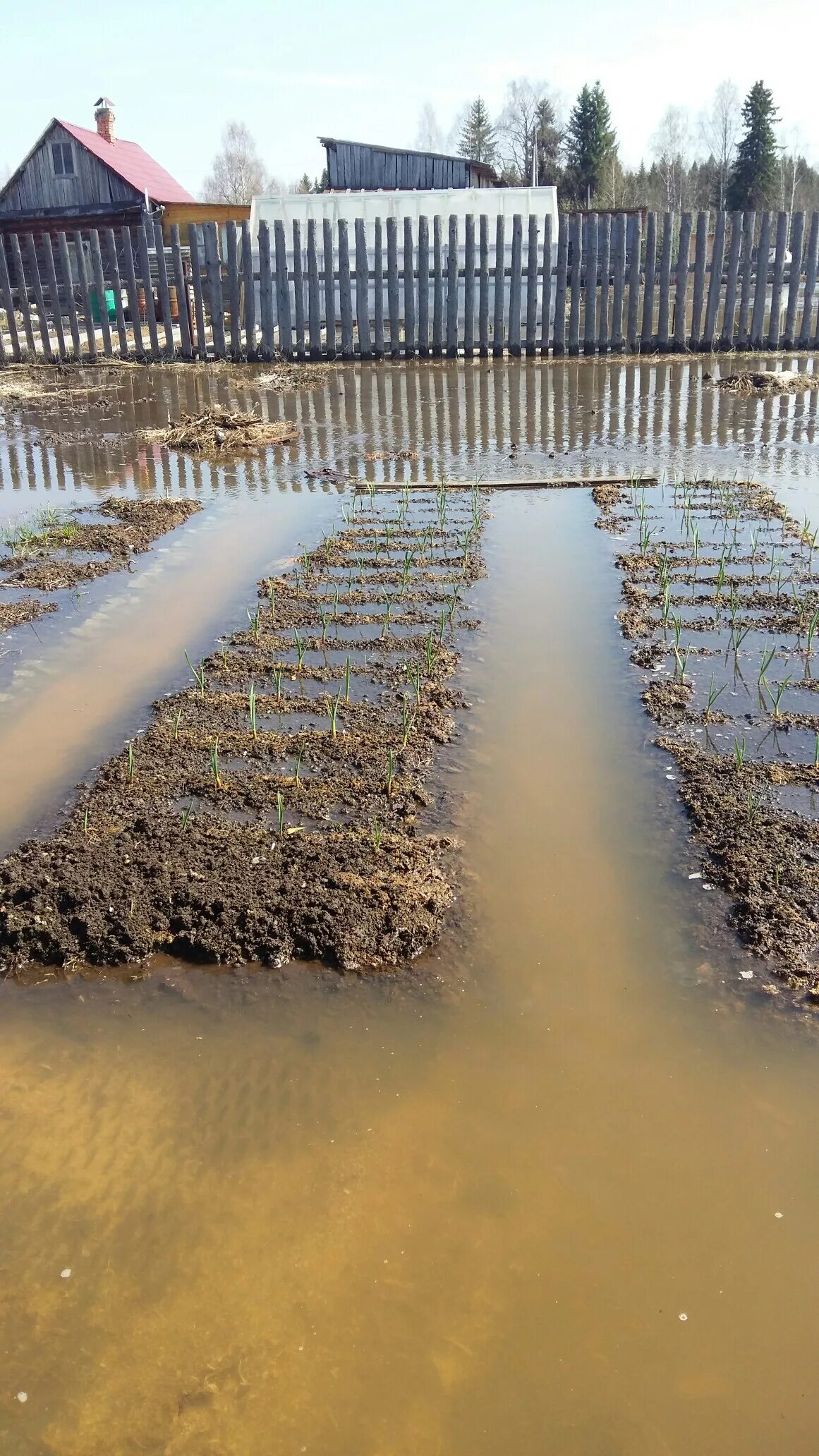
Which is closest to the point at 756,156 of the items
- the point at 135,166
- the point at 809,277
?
the point at 135,166

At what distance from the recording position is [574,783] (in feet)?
13.4

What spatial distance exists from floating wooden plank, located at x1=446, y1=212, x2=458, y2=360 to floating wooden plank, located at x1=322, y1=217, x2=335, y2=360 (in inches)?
71.2

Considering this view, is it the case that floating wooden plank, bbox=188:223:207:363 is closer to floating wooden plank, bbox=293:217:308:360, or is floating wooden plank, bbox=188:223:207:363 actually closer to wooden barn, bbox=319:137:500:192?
floating wooden plank, bbox=293:217:308:360

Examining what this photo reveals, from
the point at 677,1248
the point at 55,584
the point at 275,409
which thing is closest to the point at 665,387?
the point at 275,409

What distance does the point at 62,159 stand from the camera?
2836 centimetres

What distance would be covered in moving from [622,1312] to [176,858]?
2081mm

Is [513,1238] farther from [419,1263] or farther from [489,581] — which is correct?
[489,581]

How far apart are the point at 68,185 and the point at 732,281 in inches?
867

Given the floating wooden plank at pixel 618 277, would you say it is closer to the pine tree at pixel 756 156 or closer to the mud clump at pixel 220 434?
the mud clump at pixel 220 434

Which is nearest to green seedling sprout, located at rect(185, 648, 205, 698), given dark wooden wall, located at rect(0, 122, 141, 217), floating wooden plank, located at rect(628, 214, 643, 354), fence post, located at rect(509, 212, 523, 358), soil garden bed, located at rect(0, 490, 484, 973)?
soil garden bed, located at rect(0, 490, 484, 973)

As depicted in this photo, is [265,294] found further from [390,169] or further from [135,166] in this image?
[390,169]

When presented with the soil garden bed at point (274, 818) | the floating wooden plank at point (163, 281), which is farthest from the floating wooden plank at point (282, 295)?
the soil garden bed at point (274, 818)

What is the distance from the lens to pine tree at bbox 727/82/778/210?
156ft

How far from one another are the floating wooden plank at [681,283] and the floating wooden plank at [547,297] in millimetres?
1939
